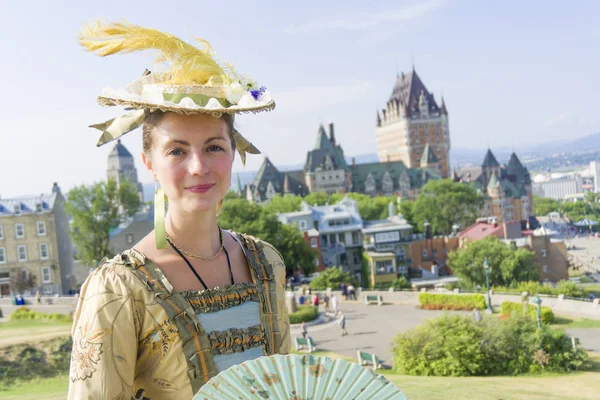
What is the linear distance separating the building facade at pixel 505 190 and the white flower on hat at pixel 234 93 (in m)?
96.0

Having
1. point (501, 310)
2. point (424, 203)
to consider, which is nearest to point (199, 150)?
point (501, 310)

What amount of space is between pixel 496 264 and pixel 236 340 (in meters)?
42.7

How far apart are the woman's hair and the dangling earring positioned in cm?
17

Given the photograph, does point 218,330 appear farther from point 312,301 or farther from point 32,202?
point 32,202

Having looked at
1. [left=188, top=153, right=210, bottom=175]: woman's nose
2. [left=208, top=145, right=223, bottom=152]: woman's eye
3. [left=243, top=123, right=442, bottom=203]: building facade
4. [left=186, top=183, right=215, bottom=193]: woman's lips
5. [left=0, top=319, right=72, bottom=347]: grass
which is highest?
[left=243, top=123, right=442, bottom=203]: building facade

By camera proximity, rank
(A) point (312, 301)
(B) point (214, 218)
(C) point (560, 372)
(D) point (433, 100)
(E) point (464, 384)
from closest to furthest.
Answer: (B) point (214, 218) < (E) point (464, 384) < (C) point (560, 372) < (A) point (312, 301) < (D) point (433, 100)

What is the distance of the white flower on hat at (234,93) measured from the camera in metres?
2.93

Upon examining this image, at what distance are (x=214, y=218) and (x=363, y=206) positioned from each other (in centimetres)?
7522

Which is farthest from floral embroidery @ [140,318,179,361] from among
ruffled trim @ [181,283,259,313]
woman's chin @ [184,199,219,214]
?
woman's chin @ [184,199,219,214]

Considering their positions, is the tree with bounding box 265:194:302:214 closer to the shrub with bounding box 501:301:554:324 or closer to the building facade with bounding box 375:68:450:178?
the shrub with bounding box 501:301:554:324

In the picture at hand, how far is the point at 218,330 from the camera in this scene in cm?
290

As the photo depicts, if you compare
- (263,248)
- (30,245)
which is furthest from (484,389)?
(30,245)

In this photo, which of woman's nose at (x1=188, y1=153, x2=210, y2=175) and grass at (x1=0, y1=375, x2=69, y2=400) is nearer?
woman's nose at (x1=188, y1=153, x2=210, y2=175)

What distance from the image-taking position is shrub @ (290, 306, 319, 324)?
90.7 feet
